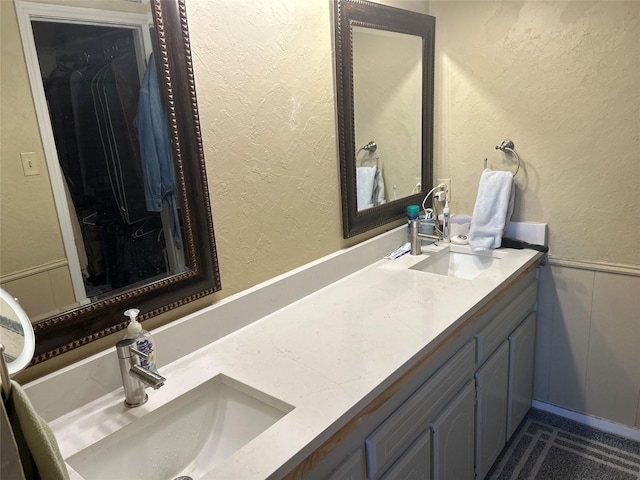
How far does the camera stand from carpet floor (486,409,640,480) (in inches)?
71.6

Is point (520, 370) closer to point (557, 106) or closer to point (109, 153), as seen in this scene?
point (557, 106)

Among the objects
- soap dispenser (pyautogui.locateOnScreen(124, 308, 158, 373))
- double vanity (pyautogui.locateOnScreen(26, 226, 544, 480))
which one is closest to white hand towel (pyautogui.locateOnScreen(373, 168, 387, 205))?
double vanity (pyautogui.locateOnScreen(26, 226, 544, 480))

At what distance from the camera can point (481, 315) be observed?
1.53 meters

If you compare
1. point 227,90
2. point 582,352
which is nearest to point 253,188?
point 227,90

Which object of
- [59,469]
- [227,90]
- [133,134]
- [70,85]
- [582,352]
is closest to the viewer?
[59,469]

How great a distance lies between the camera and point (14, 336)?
0.74 m

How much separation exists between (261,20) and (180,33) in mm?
309

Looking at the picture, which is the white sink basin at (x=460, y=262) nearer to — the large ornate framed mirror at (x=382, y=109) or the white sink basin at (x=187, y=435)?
the large ornate framed mirror at (x=382, y=109)

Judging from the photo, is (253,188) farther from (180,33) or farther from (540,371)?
(540,371)

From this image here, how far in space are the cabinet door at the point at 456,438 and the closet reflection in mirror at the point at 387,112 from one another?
2.67 ft

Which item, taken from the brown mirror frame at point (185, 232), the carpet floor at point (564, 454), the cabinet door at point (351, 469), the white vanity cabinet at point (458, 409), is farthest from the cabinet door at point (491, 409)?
the brown mirror frame at point (185, 232)

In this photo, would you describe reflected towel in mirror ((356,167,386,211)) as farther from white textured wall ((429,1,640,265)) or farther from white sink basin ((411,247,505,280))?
white textured wall ((429,1,640,265))

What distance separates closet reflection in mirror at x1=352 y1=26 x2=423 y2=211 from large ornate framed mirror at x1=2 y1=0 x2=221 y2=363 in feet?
2.57

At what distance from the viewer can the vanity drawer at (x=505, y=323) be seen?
5.16 ft
